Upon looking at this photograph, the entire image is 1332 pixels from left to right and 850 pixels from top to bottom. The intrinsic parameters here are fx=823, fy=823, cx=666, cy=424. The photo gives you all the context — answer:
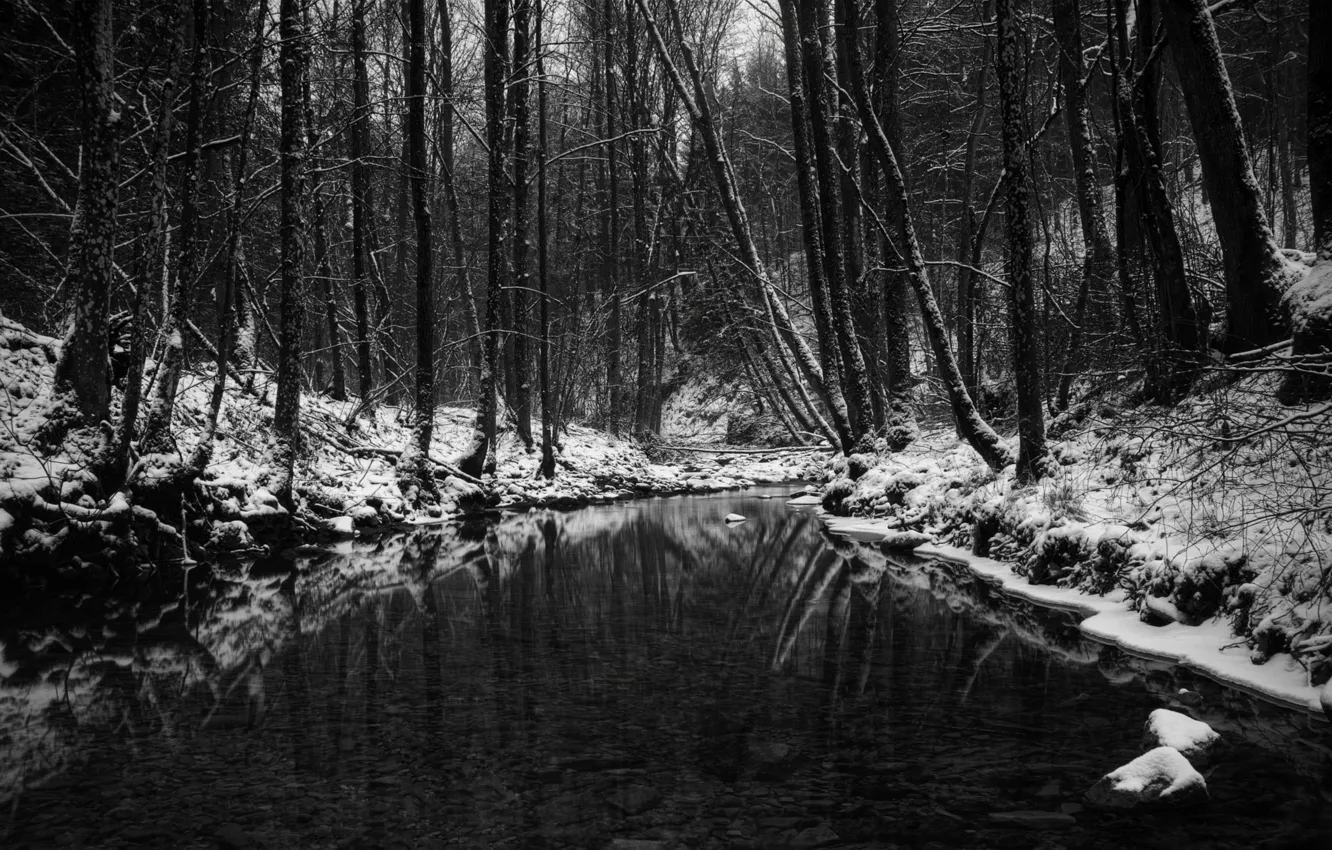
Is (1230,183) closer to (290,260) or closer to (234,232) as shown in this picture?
(234,232)

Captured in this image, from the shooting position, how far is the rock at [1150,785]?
345 centimetres

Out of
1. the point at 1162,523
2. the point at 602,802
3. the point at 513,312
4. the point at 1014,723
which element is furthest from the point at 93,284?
Answer: the point at 513,312

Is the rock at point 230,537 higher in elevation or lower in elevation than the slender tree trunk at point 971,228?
lower

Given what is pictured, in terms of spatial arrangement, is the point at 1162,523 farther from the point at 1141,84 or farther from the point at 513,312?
the point at 513,312

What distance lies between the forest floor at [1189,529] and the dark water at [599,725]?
1.29 ft

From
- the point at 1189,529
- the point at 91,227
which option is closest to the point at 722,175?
the point at 91,227

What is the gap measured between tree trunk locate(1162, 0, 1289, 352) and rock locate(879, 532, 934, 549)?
15.2 feet

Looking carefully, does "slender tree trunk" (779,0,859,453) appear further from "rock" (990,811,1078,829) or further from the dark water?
"rock" (990,811,1078,829)

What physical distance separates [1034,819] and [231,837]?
3.25 meters

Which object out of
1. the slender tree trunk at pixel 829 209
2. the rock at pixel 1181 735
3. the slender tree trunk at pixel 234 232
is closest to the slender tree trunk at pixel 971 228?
the slender tree trunk at pixel 829 209

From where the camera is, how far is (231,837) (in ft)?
10.8

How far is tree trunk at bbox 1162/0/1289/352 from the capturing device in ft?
23.9

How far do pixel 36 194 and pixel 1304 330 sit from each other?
16.8m

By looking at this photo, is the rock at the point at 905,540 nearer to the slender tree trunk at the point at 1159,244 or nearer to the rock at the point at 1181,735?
the slender tree trunk at the point at 1159,244
